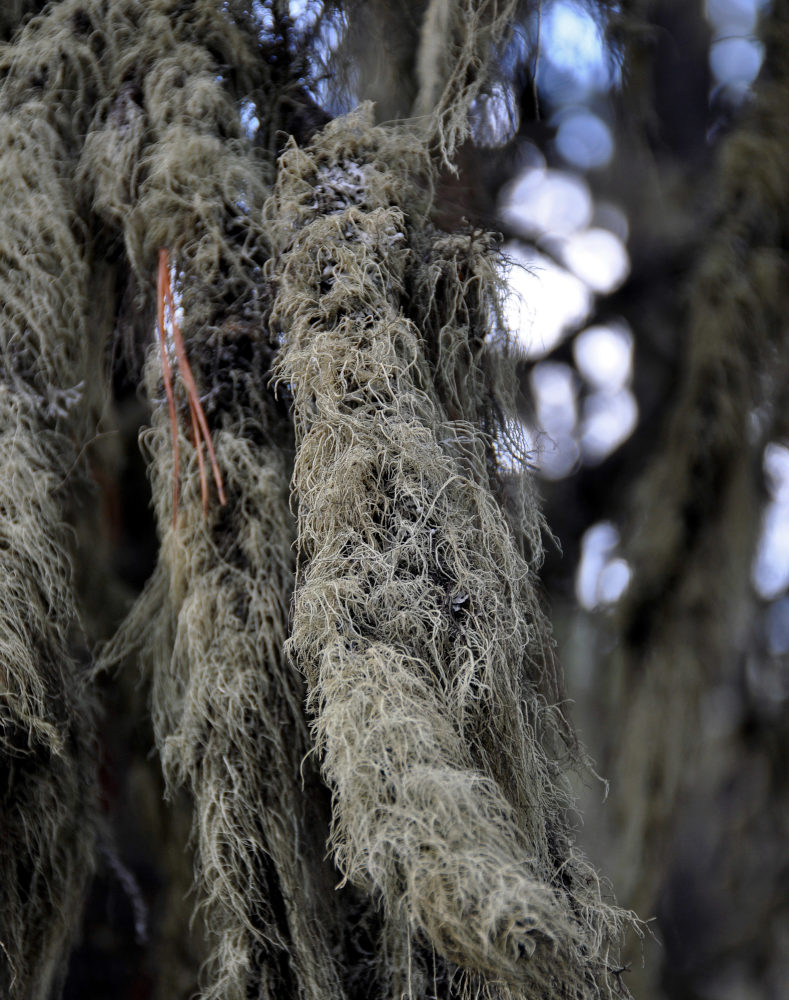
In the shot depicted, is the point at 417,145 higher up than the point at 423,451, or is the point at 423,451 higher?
the point at 417,145

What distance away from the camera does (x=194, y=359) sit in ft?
2.77

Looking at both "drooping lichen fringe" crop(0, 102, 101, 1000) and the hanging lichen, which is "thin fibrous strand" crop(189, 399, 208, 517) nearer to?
the hanging lichen

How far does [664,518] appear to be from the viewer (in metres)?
1.49

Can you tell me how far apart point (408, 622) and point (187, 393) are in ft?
1.21

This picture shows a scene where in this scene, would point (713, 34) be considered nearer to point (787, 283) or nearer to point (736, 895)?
point (787, 283)

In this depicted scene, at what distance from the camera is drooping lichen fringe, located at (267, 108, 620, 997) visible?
53 cm

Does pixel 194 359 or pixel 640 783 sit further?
pixel 640 783

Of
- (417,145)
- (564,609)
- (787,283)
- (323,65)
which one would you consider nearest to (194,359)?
(417,145)

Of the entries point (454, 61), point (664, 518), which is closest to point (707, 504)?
point (664, 518)

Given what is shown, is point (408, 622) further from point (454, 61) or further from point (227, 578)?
point (454, 61)

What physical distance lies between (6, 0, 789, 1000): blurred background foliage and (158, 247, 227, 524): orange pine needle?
1.80 feet

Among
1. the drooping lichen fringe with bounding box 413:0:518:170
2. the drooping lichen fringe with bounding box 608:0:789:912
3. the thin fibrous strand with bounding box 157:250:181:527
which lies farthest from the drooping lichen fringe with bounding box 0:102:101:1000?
the drooping lichen fringe with bounding box 608:0:789:912

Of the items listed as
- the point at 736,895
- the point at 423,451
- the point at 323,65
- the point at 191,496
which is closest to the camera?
the point at 423,451

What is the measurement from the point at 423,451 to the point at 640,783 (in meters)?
1.07
